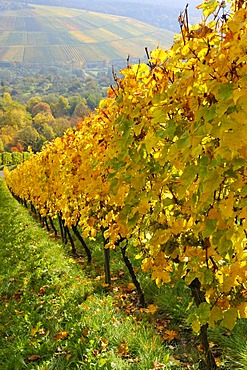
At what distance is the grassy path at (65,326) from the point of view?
4.26 meters

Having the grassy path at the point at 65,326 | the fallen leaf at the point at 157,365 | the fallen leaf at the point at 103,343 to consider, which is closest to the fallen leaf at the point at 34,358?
the grassy path at the point at 65,326

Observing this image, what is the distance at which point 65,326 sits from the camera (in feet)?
17.2

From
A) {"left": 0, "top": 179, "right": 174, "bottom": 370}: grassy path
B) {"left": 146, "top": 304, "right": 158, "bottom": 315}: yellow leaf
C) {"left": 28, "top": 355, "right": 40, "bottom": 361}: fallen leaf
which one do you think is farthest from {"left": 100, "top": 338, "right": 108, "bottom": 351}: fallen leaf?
{"left": 146, "top": 304, "right": 158, "bottom": 315}: yellow leaf

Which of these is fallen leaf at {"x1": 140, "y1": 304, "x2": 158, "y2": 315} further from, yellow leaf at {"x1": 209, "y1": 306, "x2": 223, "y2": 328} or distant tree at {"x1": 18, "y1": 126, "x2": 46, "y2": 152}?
distant tree at {"x1": 18, "y1": 126, "x2": 46, "y2": 152}

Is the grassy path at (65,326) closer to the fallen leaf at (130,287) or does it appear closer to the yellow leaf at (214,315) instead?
the fallen leaf at (130,287)

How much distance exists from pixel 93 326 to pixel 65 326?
23.2 inches

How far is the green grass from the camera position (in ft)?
13.9

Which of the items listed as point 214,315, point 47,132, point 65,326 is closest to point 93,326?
point 65,326

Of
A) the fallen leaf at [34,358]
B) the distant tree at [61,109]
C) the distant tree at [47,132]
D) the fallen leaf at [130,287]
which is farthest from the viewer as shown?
the distant tree at [61,109]

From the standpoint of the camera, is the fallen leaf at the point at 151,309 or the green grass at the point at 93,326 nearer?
the green grass at the point at 93,326

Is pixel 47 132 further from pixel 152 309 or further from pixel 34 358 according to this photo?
pixel 34 358

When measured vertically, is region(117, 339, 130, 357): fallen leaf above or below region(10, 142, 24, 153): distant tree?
above

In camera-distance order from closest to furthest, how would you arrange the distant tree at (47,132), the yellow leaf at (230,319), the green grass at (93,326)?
1. the yellow leaf at (230,319)
2. the green grass at (93,326)
3. the distant tree at (47,132)

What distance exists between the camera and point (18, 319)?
19.5 feet
